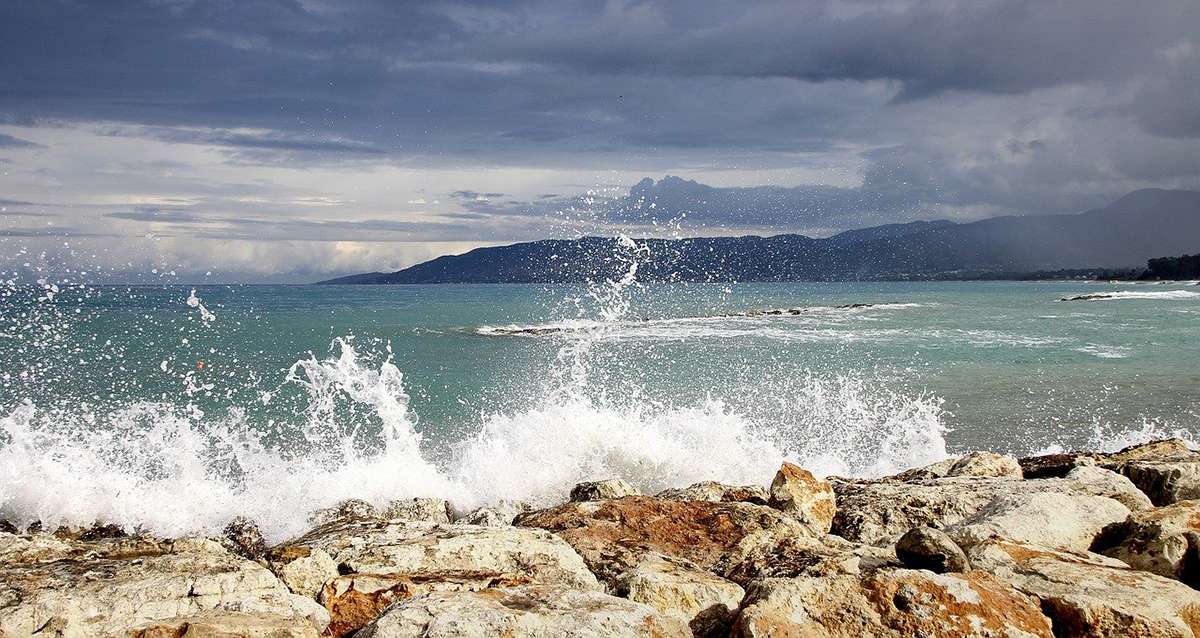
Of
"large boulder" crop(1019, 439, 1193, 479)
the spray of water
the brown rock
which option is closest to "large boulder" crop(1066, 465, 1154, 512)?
"large boulder" crop(1019, 439, 1193, 479)

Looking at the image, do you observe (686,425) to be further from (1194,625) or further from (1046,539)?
(1194,625)

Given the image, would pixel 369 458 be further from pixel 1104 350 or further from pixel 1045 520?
Result: pixel 1104 350

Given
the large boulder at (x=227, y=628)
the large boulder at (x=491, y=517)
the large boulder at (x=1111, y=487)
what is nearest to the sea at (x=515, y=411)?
the large boulder at (x=491, y=517)

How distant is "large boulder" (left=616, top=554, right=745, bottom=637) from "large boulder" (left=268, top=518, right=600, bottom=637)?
1.51 ft

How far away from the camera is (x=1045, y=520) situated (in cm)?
722

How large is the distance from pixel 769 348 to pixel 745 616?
1152 inches

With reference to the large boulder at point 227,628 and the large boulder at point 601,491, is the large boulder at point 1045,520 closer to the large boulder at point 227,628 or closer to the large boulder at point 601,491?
the large boulder at point 601,491

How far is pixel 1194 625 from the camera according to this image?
509 cm

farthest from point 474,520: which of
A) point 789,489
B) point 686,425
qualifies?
point 686,425

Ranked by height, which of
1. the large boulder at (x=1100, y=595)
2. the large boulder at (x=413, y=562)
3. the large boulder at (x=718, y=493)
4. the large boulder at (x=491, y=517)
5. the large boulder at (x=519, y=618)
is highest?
the large boulder at (x=519, y=618)

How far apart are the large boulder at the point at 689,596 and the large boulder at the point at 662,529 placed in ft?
2.24

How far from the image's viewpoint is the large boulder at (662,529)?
6.89m

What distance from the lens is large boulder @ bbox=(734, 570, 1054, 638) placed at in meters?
4.80

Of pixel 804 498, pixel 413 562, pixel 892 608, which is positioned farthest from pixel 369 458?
pixel 892 608
